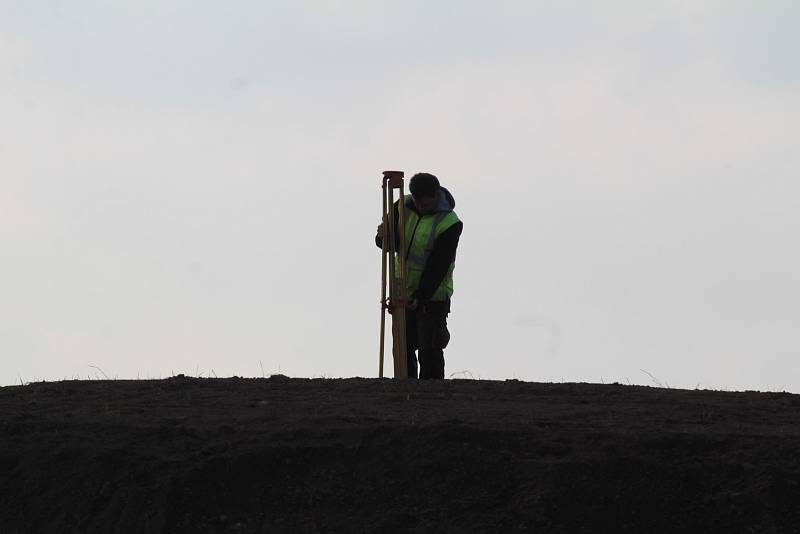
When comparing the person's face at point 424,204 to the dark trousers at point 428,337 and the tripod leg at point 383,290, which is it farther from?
the dark trousers at point 428,337

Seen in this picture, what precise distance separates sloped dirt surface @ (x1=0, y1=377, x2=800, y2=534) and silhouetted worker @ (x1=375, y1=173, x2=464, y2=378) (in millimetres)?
2643

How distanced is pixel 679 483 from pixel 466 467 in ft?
3.83

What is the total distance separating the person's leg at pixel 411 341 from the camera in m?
12.2

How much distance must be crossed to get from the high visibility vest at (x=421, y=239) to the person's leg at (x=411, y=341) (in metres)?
0.22

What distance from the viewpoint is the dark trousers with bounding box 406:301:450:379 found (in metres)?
12.1

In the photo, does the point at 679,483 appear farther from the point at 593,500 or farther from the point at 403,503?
the point at 403,503

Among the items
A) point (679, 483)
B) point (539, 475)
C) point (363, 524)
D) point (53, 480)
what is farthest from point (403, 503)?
point (53, 480)

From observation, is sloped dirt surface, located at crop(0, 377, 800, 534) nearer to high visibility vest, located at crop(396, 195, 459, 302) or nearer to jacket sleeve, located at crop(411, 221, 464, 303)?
jacket sleeve, located at crop(411, 221, 464, 303)

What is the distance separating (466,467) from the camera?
27.1 feet

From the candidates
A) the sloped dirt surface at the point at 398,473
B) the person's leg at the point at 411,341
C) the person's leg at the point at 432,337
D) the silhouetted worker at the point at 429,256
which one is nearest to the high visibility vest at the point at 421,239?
the silhouetted worker at the point at 429,256

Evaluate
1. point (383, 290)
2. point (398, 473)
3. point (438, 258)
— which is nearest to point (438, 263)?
point (438, 258)

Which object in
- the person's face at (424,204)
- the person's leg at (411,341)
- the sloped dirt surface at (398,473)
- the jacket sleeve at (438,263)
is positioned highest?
the person's face at (424,204)

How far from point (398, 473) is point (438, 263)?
12.8ft

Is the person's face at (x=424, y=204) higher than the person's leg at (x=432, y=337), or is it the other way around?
the person's face at (x=424, y=204)
